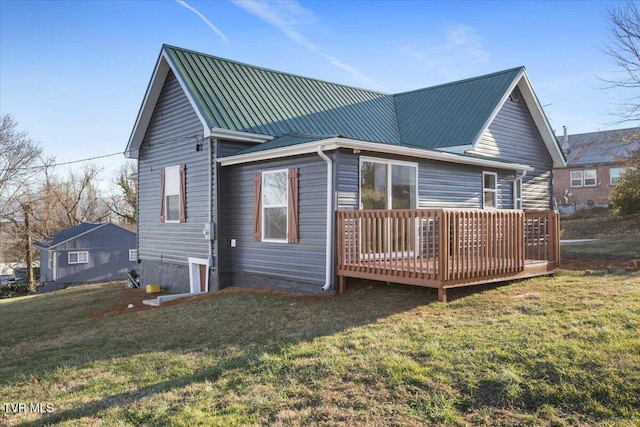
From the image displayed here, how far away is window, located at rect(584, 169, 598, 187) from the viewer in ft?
104

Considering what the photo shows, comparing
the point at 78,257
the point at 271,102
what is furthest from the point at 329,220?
the point at 78,257

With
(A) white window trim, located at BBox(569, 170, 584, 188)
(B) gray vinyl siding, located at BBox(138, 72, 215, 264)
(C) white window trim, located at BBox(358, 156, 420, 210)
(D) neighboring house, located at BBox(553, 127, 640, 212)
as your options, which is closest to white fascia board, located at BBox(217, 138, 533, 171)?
(C) white window trim, located at BBox(358, 156, 420, 210)

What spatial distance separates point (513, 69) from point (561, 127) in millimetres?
24805

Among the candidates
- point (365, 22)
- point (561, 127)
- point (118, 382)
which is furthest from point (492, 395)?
point (561, 127)

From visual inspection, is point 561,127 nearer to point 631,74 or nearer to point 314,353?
point 631,74

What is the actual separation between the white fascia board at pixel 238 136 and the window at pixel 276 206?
4.19 ft

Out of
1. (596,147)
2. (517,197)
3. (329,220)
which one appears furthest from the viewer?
(596,147)

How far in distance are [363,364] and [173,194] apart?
33.9ft

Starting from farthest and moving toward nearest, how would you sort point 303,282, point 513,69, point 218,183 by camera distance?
point 513,69 → point 218,183 → point 303,282

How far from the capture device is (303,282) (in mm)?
10117

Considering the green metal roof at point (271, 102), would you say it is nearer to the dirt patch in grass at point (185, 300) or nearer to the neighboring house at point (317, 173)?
the neighboring house at point (317, 173)

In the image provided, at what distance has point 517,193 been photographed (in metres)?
15.3

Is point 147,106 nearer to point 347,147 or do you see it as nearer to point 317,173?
point 317,173

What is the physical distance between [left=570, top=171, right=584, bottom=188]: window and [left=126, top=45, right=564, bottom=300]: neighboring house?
16927mm
